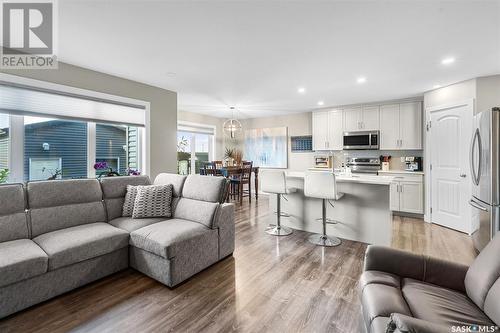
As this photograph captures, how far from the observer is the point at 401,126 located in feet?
16.0

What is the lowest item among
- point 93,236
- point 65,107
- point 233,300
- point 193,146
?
point 233,300

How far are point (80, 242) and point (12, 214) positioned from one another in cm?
76

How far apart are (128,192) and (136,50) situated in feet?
5.60

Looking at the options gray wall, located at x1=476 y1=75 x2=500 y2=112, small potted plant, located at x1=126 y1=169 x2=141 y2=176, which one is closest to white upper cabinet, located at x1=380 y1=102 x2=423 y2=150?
gray wall, located at x1=476 y1=75 x2=500 y2=112

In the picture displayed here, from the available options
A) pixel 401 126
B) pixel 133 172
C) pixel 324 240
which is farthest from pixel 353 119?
pixel 133 172

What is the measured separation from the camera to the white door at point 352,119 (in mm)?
5391

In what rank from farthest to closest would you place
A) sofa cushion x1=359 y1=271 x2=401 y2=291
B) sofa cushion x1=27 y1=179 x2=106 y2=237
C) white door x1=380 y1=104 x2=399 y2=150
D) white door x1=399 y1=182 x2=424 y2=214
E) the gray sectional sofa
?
white door x1=380 y1=104 x2=399 y2=150 → white door x1=399 y1=182 x2=424 y2=214 → sofa cushion x1=27 y1=179 x2=106 y2=237 → the gray sectional sofa → sofa cushion x1=359 y1=271 x2=401 y2=291

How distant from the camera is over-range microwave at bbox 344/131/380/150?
5.10m

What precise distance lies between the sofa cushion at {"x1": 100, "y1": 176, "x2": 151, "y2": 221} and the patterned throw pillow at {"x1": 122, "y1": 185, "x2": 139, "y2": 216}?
7 centimetres

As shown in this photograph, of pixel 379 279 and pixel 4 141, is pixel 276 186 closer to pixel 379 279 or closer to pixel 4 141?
pixel 379 279

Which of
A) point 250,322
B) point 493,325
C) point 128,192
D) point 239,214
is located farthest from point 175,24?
point 239,214

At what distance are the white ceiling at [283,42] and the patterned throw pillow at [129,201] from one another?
1.67 metres

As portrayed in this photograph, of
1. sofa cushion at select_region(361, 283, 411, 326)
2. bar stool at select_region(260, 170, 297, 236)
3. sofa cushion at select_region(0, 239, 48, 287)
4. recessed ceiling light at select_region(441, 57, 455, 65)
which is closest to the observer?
sofa cushion at select_region(361, 283, 411, 326)

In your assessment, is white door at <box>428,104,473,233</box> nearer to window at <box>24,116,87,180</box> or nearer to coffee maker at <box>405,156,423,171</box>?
coffee maker at <box>405,156,423,171</box>
